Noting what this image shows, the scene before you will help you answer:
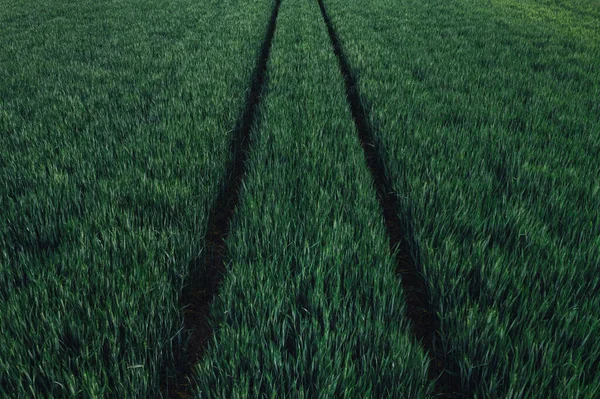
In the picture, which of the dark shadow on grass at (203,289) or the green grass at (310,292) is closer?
the green grass at (310,292)

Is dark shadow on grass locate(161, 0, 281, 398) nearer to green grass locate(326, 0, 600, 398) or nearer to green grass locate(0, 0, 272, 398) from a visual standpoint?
green grass locate(0, 0, 272, 398)

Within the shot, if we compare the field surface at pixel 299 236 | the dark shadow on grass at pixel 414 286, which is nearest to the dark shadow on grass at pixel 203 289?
the field surface at pixel 299 236

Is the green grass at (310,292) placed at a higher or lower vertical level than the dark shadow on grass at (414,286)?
higher

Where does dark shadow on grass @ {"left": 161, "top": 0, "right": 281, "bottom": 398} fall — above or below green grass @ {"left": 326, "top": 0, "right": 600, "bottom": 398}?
below

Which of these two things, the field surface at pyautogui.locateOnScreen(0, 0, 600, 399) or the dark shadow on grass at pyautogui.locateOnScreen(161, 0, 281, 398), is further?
the dark shadow on grass at pyautogui.locateOnScreen(161, 0, 281, 398)

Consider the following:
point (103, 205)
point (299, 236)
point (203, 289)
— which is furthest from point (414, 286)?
point (103, 205)

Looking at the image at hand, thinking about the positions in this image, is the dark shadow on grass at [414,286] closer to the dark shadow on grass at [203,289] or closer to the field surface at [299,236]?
the field surface at [299,236]

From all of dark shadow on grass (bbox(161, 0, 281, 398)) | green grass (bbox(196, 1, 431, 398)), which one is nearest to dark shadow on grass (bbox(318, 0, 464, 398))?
green grass (bbox(196, 1, 431, 398))
